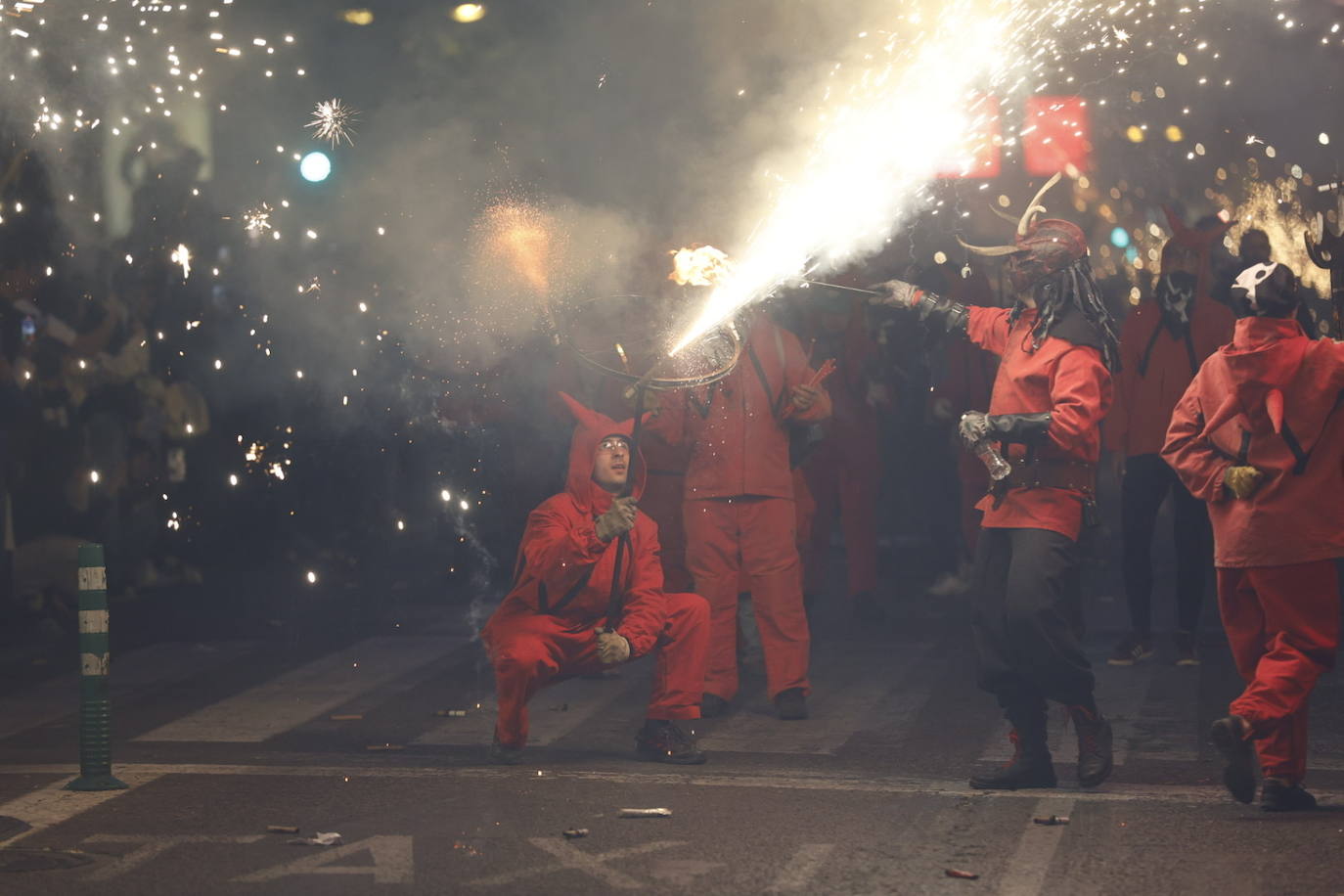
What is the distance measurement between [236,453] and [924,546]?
497cm

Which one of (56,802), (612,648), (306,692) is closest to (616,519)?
(612,648)

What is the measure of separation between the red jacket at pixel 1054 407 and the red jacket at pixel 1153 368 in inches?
109

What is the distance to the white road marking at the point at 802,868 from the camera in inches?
218

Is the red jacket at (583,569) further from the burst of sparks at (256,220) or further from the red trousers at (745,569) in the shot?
the burst of sparks at (256,220)

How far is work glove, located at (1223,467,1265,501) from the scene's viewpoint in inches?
253

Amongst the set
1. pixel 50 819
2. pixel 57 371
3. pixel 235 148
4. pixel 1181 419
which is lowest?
pixel 50 819

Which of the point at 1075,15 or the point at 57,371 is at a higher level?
the point at 1075,15

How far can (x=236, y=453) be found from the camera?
43.1ft

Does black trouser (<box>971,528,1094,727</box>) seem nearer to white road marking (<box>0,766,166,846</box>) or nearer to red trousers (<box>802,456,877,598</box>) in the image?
white road marking (<box>0,766,166,846</box>)

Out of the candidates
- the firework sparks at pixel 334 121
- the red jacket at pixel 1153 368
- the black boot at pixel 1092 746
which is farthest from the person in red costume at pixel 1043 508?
the firework sparks at pixel 334 121

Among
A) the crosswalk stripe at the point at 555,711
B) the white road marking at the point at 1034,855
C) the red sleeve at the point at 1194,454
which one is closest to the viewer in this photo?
the white road marking at the point at 1034,855

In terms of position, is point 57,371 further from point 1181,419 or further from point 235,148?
point 1181,419

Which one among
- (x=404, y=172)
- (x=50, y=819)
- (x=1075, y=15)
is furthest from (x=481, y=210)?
(x=50, y=819)

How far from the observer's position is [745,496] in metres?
8.67
